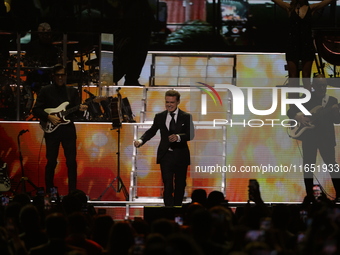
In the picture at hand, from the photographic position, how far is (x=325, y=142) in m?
9.55

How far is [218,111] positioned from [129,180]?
172cm

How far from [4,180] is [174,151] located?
2492 millimetres

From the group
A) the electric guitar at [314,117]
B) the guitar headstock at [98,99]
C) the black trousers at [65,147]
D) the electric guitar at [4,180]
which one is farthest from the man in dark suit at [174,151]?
the electric guitar at [4,180]

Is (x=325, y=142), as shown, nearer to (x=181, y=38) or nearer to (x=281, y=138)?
(x=281, y=138)

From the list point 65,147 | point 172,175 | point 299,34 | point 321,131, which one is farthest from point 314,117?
point 65,147

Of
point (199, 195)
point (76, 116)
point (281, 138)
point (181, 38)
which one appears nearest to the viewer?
point (199, 195)

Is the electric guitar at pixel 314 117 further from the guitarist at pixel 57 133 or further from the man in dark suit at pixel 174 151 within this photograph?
the guitarist at pixel 57 133

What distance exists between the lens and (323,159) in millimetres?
9594

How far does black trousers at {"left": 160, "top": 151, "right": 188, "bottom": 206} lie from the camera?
891cm

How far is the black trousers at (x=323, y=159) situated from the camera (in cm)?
954

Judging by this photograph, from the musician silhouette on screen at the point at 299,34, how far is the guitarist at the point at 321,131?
18cm

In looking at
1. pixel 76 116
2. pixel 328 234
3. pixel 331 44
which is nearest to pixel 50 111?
pixel 76 116

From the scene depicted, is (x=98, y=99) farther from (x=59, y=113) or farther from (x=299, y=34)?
(x=299, y=34)

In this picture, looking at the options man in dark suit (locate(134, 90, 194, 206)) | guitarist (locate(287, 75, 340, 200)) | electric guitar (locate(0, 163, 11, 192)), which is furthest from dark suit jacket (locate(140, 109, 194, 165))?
electric guitar (locate(0, 163, 11, 192))
